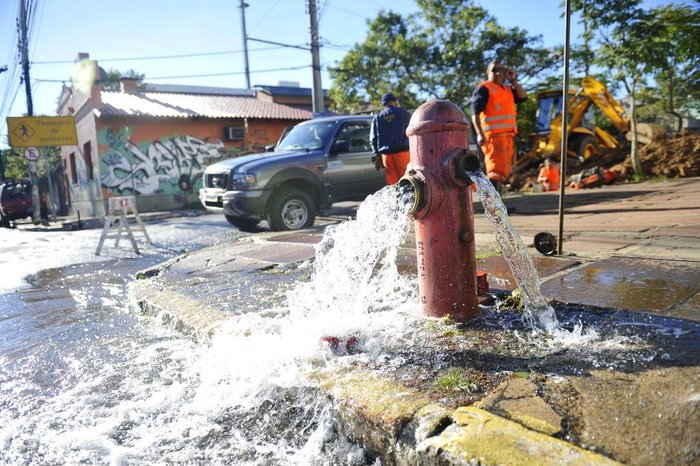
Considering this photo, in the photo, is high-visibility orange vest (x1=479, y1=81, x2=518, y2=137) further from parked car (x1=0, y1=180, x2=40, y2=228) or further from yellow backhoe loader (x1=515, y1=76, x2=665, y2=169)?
parked car (x1=0, y1=180, x2=40, y2=228)

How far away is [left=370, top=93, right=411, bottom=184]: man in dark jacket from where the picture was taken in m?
6.95

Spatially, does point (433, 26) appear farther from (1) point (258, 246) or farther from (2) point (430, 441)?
(2) point (430, 441)

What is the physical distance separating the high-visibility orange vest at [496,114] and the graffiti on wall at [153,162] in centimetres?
1778

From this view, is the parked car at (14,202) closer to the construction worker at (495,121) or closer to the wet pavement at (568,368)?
the construction worker at (495,121)

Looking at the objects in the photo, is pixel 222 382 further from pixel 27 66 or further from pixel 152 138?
pixel 27 66

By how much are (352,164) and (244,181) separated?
1913 millimetres

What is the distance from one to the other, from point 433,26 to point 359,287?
66.3 ft

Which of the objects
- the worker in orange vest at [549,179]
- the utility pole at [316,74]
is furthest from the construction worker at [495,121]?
the utility pole at [316,74]

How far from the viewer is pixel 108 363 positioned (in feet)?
9.32

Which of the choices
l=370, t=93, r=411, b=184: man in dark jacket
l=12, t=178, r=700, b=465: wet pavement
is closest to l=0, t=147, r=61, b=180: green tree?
l=370, t=93, r=411, b=184: man in dark jacket

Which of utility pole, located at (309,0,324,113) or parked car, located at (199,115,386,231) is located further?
utility pole, located at (309,0,324,113)

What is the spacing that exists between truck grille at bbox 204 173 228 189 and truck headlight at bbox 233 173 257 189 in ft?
0.84

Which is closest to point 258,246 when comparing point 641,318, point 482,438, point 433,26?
point 641,318

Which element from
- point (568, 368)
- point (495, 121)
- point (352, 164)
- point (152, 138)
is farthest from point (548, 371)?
point (152, 138)
